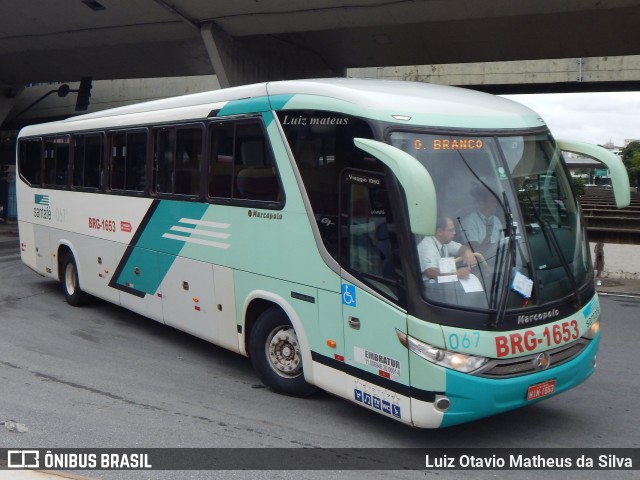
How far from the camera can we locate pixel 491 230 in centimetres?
530

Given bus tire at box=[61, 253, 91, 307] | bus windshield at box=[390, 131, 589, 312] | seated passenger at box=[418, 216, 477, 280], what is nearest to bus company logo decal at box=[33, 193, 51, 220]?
bus tire at box=[61, 253, 91, 307]

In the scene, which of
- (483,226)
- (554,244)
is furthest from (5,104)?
(554,244)

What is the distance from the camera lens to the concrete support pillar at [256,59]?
1892 centimetres

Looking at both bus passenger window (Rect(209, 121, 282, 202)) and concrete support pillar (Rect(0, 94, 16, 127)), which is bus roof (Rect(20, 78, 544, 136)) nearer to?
bus passenger window (Rect(209, 121, 282, 202))

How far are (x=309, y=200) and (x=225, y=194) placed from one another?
4.93 feet

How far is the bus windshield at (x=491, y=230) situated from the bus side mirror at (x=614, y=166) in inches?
33.2

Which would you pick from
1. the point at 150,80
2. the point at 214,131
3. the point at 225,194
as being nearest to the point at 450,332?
the point at 225,194

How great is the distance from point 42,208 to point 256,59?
10.2 meters

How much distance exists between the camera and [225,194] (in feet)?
24.2

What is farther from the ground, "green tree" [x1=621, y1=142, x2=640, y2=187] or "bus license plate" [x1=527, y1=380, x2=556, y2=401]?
"green tree" [x1=621, y1=142, x2=640, y2=187]

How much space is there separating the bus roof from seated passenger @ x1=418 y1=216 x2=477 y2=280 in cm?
93

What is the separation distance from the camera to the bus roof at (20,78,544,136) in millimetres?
5523

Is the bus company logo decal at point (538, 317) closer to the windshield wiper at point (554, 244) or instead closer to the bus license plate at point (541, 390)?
the windshield wiper at point (554, 244)

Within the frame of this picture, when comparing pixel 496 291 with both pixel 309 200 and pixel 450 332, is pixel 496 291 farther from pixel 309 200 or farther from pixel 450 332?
pixel 309 200
